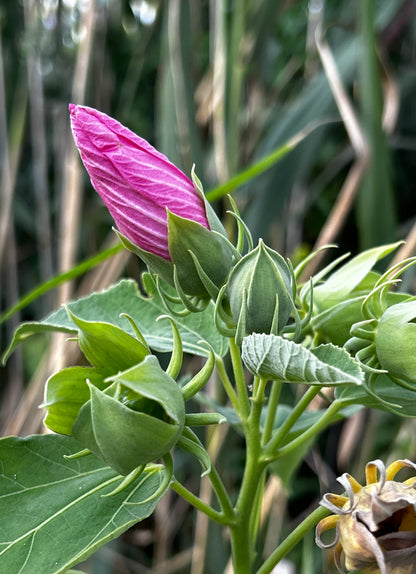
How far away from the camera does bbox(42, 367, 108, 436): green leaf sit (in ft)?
1.19

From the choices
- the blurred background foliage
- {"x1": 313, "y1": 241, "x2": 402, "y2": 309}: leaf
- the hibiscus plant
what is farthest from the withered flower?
the blurred background foliage

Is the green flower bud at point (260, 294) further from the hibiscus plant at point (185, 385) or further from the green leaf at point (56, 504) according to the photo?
the green leaf at point (56, 504)

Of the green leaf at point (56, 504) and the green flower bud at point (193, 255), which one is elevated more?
the green flower bud at point (193, 255)

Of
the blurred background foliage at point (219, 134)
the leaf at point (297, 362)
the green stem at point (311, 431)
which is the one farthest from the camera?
the blurred background foliage at point (219, 134)

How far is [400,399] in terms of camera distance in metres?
0.41

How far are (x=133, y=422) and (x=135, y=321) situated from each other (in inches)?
8.9

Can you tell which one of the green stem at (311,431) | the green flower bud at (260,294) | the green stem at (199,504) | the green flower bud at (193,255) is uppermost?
the green flower bud at (193,255)

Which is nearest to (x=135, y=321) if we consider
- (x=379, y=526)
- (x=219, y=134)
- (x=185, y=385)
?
(x=185, y=385)

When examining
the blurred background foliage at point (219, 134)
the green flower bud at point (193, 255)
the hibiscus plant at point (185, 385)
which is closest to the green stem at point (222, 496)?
the hibiscus plant at point (185, 385)

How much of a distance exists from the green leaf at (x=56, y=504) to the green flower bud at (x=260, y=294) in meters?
0.10

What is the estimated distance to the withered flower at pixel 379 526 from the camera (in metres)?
0.31

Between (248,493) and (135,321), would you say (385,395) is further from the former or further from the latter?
(135,321)

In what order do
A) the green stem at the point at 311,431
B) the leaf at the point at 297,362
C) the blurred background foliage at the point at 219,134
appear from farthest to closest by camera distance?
the blurred background foliage at the point at 219,134, the green stem at the point at 311,431, the leaf at the point at 297,362

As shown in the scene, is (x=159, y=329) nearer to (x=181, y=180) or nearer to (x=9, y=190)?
(x=181, y=180)
